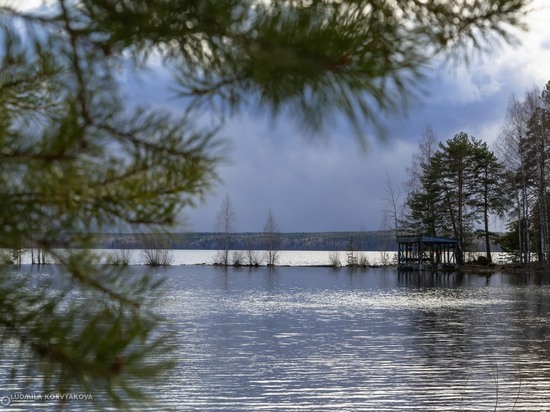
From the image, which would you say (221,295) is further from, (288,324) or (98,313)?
(98,313)

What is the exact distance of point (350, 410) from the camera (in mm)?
7719

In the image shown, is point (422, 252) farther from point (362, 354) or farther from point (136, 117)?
point (136, 117)

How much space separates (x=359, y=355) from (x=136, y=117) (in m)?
9.90

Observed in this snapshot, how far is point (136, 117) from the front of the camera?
176 centimetres

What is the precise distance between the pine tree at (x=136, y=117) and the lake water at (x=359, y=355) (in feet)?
6.37

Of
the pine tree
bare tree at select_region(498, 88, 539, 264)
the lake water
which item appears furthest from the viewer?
bare tree at select_region(498, 88, 539, 264)

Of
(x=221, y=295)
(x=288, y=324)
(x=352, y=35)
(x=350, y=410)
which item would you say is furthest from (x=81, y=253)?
(x=221, y=295)

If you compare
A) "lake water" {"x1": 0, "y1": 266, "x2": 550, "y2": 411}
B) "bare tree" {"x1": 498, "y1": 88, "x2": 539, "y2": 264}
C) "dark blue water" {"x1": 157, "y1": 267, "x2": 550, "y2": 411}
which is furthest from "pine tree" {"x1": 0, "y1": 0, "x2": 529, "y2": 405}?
"bare tree" {"x1": 498, "y1": 88, "x2": 539, "y2": 264}

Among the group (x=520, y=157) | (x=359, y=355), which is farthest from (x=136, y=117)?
(x=520, y=157)

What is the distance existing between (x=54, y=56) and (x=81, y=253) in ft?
1.91

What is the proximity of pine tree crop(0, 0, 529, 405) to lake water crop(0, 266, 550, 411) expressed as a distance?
1.94 m

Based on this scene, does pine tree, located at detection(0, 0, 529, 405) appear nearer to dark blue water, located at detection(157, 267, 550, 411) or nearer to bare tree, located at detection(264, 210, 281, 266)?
dark blue water, located at detection(157, 267, 550, 411)

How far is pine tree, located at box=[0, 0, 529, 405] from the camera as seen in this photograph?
1.64 meters

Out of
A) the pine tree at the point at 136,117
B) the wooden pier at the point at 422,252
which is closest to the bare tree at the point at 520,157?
the wooden pier at the point at 422,252
